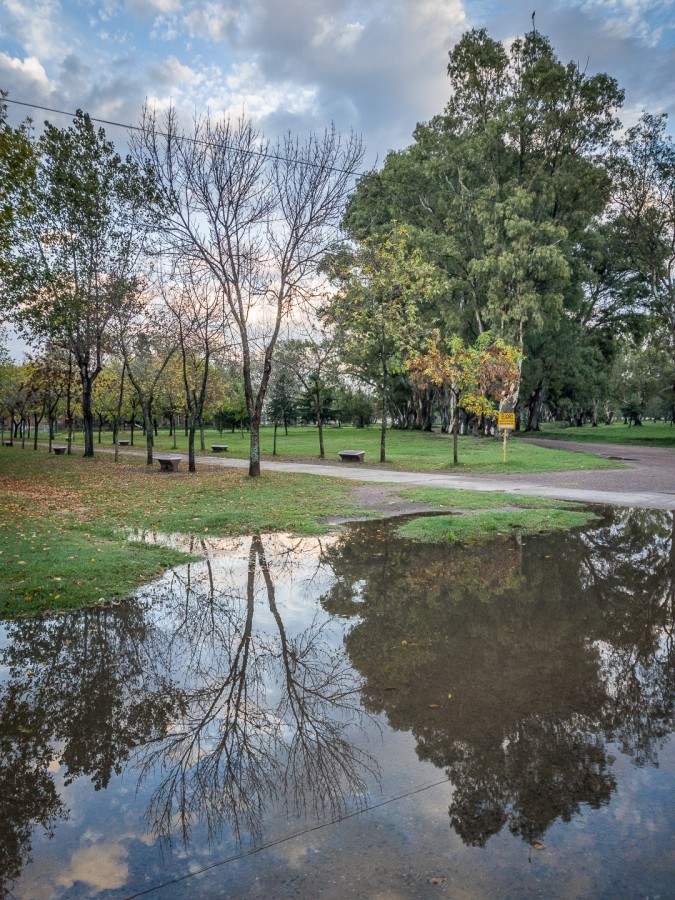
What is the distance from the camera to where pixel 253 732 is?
348 centimetres

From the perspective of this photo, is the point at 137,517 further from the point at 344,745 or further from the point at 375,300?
the point at 375,300

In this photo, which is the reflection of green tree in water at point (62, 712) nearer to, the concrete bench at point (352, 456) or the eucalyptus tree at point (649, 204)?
the concrete bench at point (352, 456)

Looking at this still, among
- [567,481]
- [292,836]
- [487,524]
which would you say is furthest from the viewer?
[567,481]

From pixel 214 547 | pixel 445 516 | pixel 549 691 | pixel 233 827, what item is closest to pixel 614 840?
pixel 549 691

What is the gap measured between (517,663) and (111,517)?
872 cm

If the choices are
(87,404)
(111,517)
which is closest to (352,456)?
(87,404)

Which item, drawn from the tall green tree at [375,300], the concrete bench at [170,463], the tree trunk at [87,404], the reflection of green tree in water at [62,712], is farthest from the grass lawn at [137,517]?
the tree trunk at [87,404]

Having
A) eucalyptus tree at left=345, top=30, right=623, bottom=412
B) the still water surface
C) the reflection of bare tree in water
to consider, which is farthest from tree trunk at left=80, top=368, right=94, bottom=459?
the reflection of bare tree in water

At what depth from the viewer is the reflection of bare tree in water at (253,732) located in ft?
9.38

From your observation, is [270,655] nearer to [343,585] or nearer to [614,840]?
[343,585]

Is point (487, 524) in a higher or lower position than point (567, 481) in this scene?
lower

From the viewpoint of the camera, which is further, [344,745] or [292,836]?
[344,745]

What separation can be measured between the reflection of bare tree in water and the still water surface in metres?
0.01

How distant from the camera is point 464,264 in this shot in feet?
121
